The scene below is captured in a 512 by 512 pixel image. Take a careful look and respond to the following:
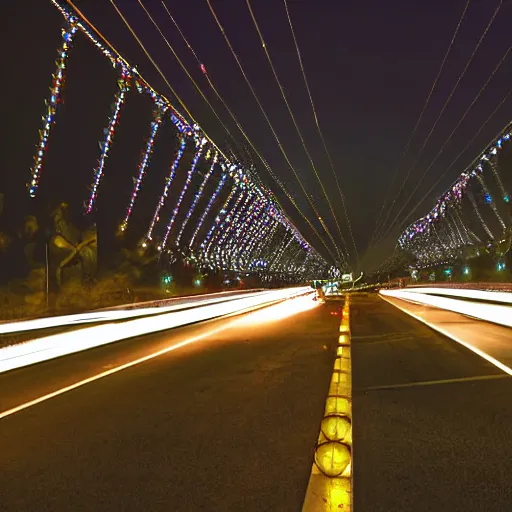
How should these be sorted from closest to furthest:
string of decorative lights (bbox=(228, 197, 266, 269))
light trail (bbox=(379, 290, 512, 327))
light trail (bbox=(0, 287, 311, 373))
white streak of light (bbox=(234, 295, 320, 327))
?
light trail (bbox=(0, 287, 311, 373)) → light trail (bbox=(379, 290, 512, 327)) → white streak of light (bbox=(234, 295, 320, 327)) → string of decorative lights (bbox=(228, 197, 266, 269))

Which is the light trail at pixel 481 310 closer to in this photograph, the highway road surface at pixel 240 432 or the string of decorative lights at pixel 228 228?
the highway road surface at pixel 240 432

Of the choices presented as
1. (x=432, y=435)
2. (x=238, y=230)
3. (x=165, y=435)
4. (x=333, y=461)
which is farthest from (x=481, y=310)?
(x=238, y=230)

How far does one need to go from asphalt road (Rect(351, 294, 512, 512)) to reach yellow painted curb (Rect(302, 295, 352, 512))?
0.30ft

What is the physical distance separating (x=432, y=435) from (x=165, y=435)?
8.93ft

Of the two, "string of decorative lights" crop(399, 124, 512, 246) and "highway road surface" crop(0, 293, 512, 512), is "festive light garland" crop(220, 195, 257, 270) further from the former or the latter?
"highway road surface" crop(0, 293, 512, 512)

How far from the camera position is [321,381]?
30.2ft

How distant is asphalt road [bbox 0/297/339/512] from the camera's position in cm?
430

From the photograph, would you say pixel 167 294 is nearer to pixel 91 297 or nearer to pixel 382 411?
pixel 91 297

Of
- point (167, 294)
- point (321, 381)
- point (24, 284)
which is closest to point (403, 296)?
point (167, 294)

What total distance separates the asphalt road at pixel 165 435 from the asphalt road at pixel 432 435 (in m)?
0.57

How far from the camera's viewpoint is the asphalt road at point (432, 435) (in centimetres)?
418

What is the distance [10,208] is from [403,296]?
34.1 meters

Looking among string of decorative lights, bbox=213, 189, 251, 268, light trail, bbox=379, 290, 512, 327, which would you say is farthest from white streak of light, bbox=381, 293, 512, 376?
string of decorative lights, bbox=213, 189, 251, 268

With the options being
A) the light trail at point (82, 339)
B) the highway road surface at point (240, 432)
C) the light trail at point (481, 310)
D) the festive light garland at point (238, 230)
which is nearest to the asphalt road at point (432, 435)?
the highway road surface at point (240, 432)
